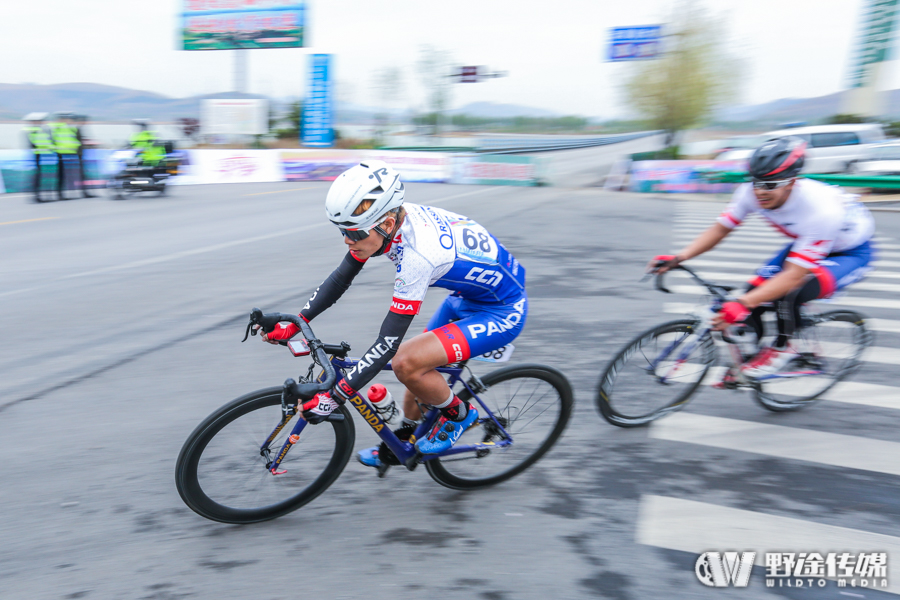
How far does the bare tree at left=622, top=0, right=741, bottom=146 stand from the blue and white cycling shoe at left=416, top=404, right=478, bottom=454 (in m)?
37.6

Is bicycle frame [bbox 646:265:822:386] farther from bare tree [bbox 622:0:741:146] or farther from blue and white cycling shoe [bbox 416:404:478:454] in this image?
bare tree [bbox 622:0:741:146]

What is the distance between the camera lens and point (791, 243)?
435 cm

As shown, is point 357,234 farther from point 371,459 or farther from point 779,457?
point 779,457

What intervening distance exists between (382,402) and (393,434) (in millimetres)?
228

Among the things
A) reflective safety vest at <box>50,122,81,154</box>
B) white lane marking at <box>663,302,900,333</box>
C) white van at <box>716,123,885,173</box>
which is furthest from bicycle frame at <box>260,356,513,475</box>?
white van at <box>716,123,885,173</box>

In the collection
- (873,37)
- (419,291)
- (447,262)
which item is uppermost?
(873,37)

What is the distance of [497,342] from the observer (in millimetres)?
3477

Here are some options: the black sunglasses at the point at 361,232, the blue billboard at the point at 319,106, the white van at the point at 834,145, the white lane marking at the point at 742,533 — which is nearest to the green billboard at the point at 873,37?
the white van at the point at 834,145

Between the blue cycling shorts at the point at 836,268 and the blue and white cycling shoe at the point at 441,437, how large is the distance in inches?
95.5

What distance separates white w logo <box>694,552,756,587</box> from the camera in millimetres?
2850

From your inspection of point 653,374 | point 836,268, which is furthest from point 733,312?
point 836,268

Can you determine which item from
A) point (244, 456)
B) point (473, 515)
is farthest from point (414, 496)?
point (244, 456)

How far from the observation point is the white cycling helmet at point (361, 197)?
9.52 feet

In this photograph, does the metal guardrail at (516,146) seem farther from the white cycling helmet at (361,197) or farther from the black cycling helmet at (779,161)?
the white cycling helmet at (361,197)
